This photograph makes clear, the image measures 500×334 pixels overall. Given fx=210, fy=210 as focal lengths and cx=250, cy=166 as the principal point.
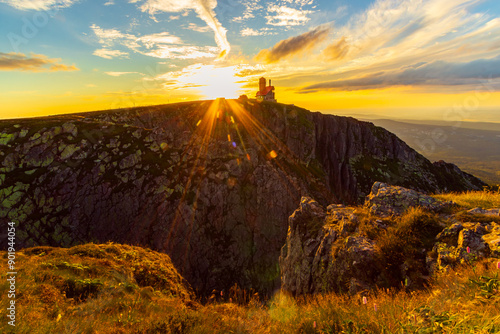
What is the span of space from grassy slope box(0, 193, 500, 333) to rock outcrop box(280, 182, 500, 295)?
1181 millimetres

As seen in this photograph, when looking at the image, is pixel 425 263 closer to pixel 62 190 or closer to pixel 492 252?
pixel 492 252

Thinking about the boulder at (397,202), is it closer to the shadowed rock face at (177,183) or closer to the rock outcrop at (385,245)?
the rock outcrop at (385,245)

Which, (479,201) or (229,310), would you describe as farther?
(479,201)

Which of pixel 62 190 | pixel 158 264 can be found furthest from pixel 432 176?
pixel 62 190

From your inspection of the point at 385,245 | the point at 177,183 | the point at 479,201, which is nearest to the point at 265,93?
the point at 177,183

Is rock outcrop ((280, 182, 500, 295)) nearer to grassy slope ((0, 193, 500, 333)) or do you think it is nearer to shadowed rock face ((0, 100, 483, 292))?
grassy slope ((0, 193, 500, 333))

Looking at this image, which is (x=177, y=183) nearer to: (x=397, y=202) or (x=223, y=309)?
(x=223, y=309)

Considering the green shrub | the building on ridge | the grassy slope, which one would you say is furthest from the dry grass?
the building on ridge

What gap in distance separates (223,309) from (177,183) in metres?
45.7

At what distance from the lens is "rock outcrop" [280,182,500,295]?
8.37 metres

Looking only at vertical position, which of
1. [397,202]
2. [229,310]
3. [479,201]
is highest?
[479,201]

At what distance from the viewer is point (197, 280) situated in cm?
4488

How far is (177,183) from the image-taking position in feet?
168

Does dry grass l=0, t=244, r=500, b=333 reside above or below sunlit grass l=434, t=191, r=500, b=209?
below
